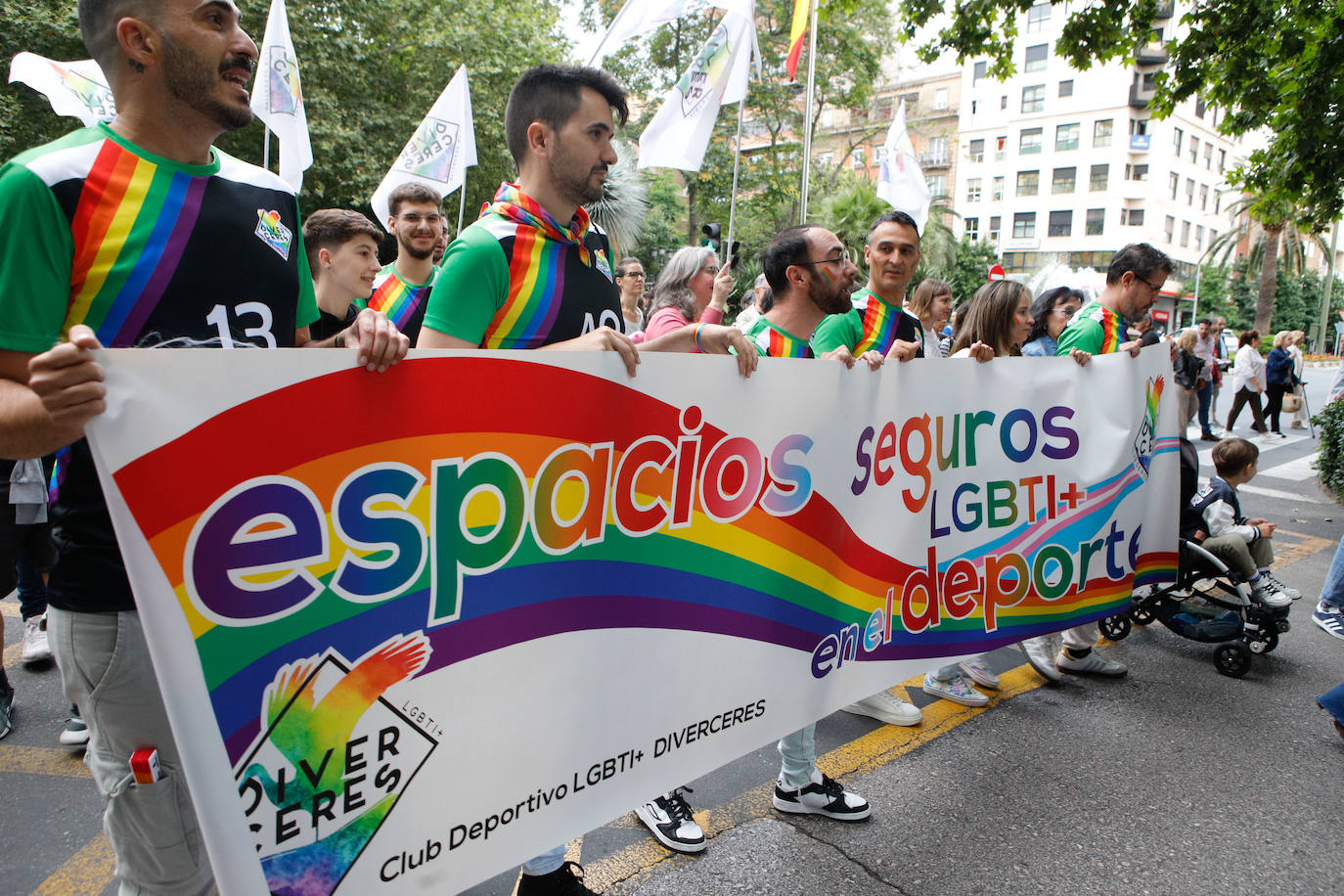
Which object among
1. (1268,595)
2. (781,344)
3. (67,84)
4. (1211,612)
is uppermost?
(67,84)

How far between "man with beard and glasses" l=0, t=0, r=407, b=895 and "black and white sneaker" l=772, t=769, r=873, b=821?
1.84 meters

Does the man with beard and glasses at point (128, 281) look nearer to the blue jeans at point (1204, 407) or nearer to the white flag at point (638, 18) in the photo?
the white flag at point (638, 18)

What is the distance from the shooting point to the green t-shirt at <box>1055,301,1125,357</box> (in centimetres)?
Answer: 383

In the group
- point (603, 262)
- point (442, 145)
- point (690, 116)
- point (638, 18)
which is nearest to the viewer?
point (603, 262)

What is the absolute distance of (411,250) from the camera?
367 cm

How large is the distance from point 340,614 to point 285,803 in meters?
0.35

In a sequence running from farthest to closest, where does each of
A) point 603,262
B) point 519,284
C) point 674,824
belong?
point 674,824, point 603,262, point 519,284

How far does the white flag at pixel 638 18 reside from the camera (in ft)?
19.8

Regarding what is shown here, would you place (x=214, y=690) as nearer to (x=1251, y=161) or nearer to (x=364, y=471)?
(x=364, y=471)

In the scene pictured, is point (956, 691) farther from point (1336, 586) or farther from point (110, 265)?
point (110, 265)

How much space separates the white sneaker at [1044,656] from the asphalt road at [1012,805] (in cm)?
7

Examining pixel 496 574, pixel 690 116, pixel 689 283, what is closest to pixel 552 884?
pixel 496 574

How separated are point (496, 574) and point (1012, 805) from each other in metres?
2.24

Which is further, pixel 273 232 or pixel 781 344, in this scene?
pixel 781 344
